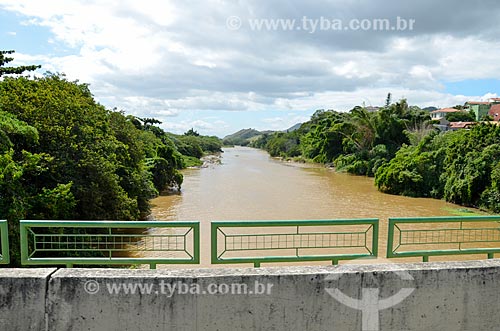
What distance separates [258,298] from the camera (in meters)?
2.84

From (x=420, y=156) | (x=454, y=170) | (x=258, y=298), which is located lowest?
(x=454, y=170)

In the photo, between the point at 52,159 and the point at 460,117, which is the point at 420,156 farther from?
the point at 460,117

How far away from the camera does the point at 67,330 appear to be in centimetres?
276

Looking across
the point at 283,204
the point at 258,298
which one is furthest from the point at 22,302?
the point at 283,204

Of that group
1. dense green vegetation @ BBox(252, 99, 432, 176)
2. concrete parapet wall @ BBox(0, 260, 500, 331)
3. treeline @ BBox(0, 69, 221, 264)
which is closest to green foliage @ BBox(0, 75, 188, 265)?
treeline @ BBox(0, 69, 221, 264)

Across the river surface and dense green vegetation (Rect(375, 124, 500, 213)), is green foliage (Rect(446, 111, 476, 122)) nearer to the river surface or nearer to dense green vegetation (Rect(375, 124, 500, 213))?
dense green vegetation (Rect(375, 124, 500, 213))

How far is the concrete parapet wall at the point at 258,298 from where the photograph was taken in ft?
9.04

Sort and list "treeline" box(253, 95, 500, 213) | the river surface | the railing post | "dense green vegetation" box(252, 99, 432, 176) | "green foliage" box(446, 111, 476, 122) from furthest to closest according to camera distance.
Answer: "green foliage" box(446, 111, 476, 122) → "dense green vegetation" box(252, 99, 432, 176) → "treeline" box(253, 95, 500, 213) → the river surface → the railing post

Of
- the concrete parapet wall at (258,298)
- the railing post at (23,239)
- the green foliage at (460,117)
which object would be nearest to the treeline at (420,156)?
the concrete parapet wall at (258,298)

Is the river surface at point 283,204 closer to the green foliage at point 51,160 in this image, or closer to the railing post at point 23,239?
the green foliage at point 51,160

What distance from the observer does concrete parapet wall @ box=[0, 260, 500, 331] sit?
276 centimetres

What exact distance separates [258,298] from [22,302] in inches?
63.9

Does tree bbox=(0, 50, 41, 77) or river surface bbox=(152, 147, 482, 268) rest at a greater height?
tree bbox=(0, 50, 41, 77)

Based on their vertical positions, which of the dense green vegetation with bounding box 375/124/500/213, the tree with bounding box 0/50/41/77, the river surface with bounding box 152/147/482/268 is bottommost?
the river surface with bounding box 152/147/482/268
